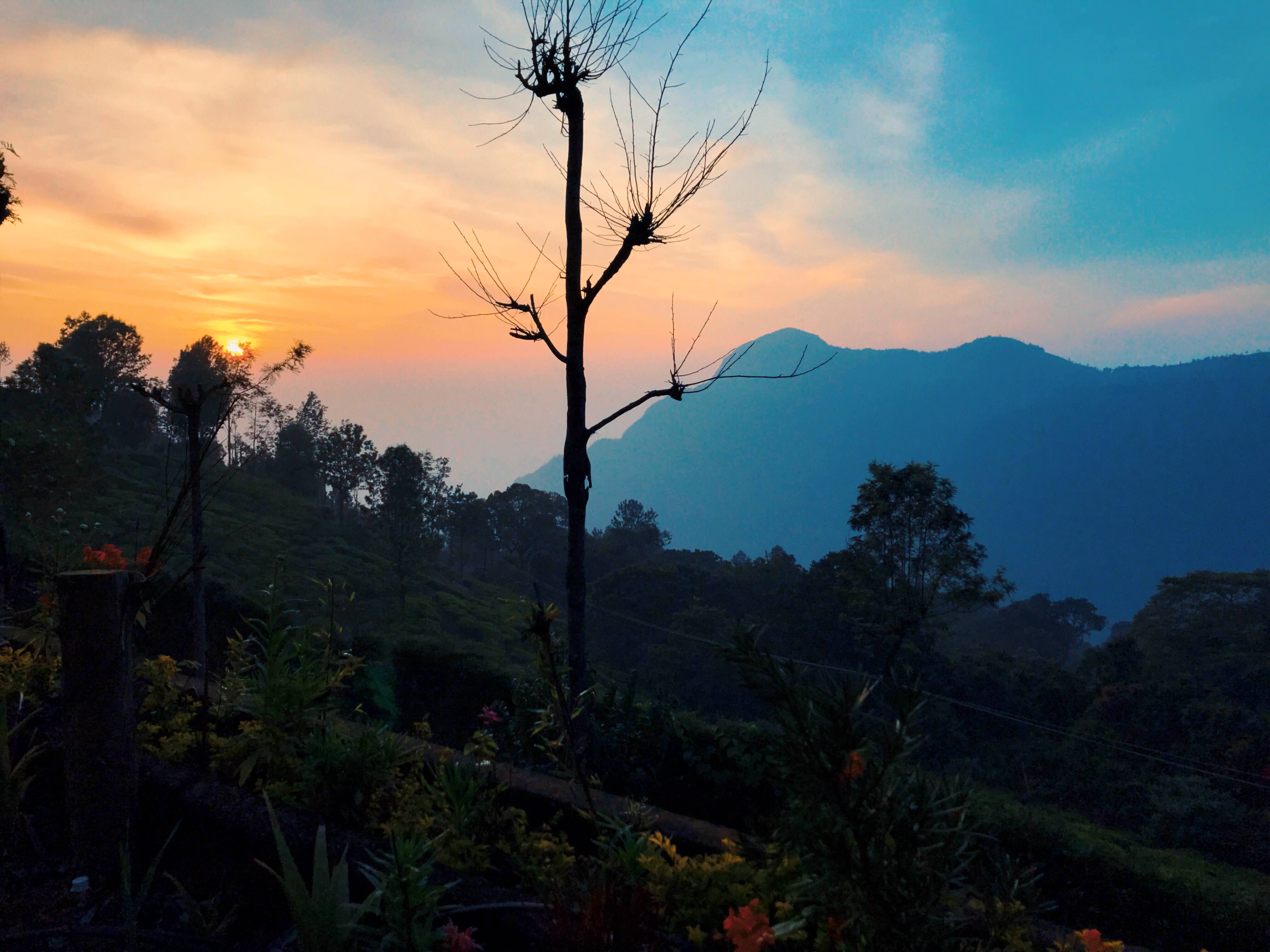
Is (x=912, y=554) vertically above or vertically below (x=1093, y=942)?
below

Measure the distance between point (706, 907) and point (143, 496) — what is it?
29.4 m

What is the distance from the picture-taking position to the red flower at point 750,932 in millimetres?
1667

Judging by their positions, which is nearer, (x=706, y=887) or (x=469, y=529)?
(x=706, y=887)

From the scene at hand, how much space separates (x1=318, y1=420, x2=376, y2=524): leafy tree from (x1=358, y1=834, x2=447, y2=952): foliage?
34.8 m

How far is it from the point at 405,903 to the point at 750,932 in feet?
3.24

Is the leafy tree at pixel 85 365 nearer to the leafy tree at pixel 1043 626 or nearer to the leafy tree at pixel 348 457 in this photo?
the leafy tree at pixel 348 457

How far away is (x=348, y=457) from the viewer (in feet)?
121

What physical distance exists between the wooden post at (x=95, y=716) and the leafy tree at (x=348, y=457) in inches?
1316

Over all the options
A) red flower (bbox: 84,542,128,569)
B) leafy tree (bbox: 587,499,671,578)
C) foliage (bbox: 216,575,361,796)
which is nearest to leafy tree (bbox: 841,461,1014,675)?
leafy tree (bbox: 587,499,671,578)

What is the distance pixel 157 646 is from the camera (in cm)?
930

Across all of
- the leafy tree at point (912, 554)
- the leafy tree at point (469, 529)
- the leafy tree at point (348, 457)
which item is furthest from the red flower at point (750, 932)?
the leafy tree at point (469, 529)

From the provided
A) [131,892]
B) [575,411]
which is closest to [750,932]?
[131,892]

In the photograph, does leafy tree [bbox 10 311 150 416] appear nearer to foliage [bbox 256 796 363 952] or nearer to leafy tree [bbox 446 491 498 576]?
foliage [bbox 256 796 363 952]

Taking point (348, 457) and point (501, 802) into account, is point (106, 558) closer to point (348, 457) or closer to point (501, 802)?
point (501, 802)
